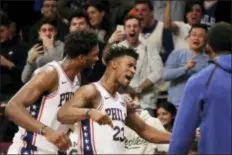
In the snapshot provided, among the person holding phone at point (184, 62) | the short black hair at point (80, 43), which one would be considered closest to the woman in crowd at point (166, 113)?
the person holding phone at point (184, 62)

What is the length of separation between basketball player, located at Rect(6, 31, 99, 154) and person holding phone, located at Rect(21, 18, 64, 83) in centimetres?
255

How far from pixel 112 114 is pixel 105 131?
0.76 feet

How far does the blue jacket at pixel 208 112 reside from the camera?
6.47 metres

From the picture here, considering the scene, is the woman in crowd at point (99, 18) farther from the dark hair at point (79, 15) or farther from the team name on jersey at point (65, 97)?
the team name on jersey at point (65, 97)

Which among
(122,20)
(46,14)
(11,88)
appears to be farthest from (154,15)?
(11,88)

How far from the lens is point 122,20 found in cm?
1277

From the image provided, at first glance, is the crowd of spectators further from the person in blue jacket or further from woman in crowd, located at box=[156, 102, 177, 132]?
the person in blue jacket

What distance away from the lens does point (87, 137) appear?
896cm

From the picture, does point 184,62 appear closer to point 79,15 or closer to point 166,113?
point 166,113

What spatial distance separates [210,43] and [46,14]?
260 inches

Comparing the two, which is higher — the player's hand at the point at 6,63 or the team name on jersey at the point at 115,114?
the player's hand at the point at 6,63

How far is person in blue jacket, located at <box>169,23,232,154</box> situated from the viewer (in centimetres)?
647

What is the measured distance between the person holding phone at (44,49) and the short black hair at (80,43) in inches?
101

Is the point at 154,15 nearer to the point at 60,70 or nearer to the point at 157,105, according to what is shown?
the point at 157,105
